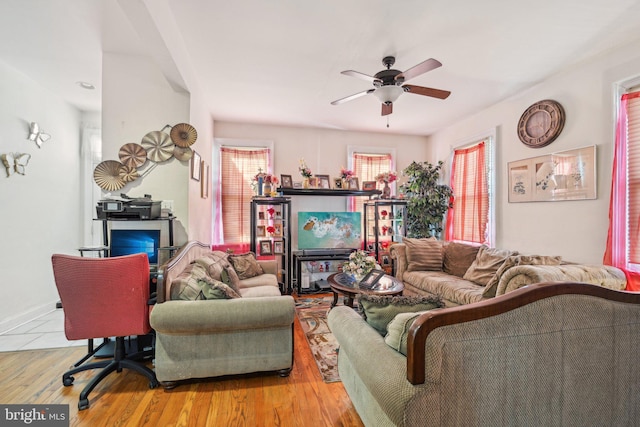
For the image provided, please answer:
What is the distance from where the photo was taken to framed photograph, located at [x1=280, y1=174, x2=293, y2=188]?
4699 mm

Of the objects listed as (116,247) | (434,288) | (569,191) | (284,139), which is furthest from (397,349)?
(284,139)

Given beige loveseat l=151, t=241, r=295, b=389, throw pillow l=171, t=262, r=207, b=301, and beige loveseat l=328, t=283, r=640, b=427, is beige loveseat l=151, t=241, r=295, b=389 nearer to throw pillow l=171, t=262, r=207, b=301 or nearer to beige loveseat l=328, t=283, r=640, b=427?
throw pillow l=171, t=262, r=207, b=301

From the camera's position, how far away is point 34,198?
3365 mm

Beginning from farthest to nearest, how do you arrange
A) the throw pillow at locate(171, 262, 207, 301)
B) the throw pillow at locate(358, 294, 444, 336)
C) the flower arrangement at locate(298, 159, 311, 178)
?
the flower arrangement at locate(298, 159, 311, 178) < the throw pillow at locate(171, 262, 207, 301) < the throw pillow at locate(358, 294, 444, 336)

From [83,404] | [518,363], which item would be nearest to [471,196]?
[518,363]

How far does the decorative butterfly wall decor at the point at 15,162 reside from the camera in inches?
118

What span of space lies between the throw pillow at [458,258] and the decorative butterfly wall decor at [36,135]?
5.34 m

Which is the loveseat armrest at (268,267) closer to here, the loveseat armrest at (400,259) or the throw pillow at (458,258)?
the loveseat armrest at (400,259)

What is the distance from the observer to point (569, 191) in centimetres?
307

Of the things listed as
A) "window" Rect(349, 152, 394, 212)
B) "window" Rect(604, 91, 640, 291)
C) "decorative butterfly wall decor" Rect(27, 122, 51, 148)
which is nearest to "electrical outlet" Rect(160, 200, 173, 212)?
"decorative butterfly wall decor" Rect(27, 122, 51, 148)

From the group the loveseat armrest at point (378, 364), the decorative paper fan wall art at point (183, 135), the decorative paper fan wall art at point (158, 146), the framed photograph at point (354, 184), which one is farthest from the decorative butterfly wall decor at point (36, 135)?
the framed photograph at point (354, 184)

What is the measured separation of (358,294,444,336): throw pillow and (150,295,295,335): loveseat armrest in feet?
2.48

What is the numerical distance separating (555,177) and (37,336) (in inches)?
228

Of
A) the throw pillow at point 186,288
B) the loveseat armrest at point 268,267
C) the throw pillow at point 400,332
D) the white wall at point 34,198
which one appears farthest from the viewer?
the loveseat armrest at point 268,267
